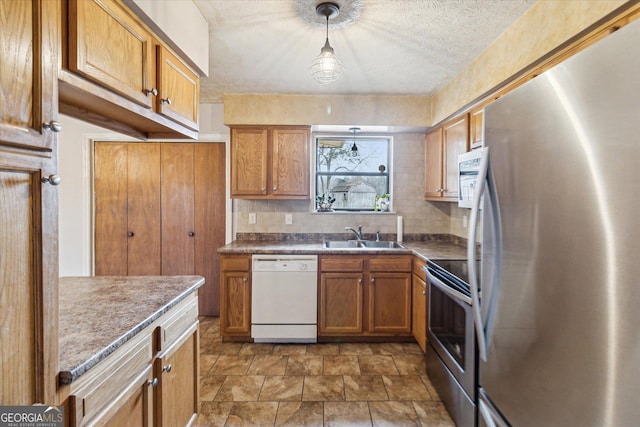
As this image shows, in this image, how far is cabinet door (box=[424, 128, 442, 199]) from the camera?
3.22 m

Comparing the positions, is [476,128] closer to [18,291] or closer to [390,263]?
[390,263]

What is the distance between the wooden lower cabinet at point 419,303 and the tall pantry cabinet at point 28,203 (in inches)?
97.1

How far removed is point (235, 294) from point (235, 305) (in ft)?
0.35

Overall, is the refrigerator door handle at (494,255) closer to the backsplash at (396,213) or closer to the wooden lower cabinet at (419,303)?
the wooden lower cabinet at (419,303)

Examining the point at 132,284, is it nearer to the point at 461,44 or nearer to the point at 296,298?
the point at 296,298

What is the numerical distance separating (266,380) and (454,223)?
260cm

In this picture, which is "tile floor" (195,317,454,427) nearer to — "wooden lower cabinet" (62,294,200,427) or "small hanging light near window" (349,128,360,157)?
"wooden lower cabinet" (62,294,200,427)

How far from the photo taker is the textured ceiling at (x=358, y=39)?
1.80 metres

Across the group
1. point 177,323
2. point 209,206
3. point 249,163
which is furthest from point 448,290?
point 209,206

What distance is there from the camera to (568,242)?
2.96 feet

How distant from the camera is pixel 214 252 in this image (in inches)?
145

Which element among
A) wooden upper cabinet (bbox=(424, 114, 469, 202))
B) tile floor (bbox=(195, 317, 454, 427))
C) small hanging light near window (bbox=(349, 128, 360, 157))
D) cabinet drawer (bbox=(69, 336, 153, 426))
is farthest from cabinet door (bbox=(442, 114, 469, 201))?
cabinet drawer (bbox=(69, 336, 153, 426))

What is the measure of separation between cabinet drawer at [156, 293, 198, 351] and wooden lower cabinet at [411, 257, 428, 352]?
Result: 1.85 m

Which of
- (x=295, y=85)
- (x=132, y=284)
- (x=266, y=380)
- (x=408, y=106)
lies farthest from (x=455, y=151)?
(x=132, y=284)
